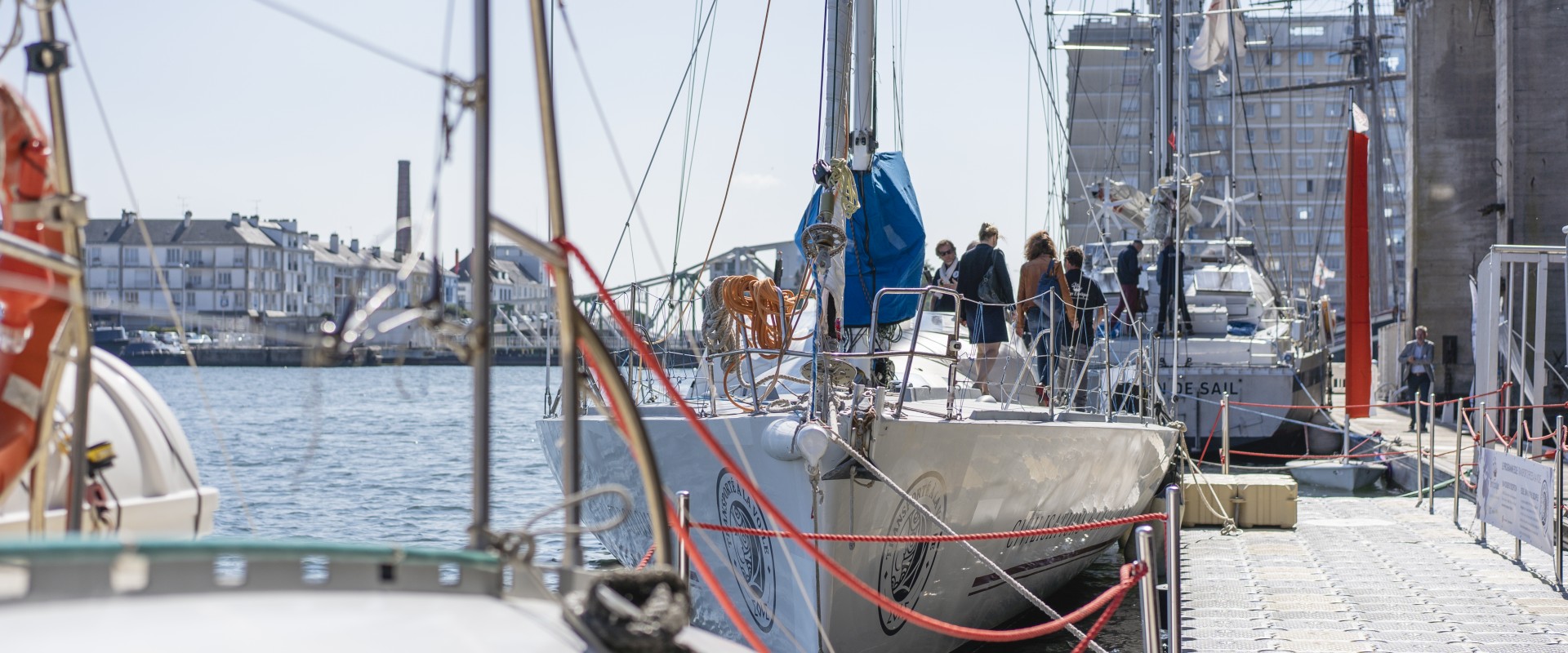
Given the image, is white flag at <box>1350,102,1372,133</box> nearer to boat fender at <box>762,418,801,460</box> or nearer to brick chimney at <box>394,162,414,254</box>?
boat fender at <box>762,418,801,460</box>

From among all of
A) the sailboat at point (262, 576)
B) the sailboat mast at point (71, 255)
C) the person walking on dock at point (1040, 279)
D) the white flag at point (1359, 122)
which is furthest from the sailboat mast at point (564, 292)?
the white flag at point (1359, 122)

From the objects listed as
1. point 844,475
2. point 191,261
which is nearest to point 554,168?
point 844,475

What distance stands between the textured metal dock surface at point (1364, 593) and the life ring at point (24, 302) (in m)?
4.79

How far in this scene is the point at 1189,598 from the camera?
729 cm

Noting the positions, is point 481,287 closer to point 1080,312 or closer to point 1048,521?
point 1048,521

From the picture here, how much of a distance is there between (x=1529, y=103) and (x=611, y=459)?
14272mm

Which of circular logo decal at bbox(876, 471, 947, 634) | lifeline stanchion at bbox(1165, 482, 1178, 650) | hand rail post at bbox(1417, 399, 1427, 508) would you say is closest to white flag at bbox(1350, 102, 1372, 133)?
hand rail post at bbox(1417, 399, 1427, 508)

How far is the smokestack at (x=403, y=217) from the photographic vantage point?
293 cm

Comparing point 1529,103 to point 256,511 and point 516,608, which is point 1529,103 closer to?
point 256,511

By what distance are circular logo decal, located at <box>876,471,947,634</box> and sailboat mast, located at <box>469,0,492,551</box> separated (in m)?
4.11

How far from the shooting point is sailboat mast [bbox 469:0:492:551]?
2.62m

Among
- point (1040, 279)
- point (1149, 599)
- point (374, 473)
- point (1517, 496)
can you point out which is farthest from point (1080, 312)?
point (374, 473)

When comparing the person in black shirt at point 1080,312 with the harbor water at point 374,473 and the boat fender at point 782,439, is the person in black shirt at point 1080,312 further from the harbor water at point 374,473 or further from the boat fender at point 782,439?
the boat fender at point 782,439

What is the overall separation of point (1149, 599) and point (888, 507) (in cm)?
165
